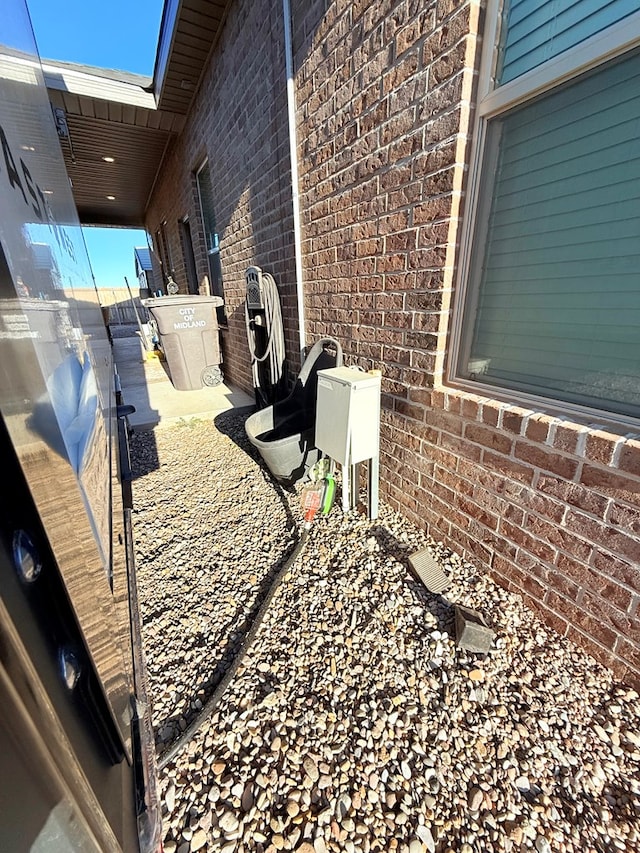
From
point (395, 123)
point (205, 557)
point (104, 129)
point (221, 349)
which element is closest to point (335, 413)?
point (205, 557)

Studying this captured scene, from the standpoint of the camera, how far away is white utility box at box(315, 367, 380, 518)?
72.4 inches

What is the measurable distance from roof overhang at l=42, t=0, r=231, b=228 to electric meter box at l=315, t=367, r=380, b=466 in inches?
161

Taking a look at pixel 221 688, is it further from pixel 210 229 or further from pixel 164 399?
pixel 210 229

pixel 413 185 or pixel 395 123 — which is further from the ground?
pixel 395 123

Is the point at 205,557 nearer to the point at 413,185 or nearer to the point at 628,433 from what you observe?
the point at 628,433

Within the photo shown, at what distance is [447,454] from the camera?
1.80 metres

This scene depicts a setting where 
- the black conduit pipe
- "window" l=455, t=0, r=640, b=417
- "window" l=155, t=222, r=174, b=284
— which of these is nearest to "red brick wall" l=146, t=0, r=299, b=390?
"window" l=455, t=0, r=640, b=417

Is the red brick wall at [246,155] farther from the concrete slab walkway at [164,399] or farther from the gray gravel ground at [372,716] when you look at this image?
the gray gravel ground at [372,716]

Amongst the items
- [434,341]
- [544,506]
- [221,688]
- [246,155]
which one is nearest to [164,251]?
[246,155]

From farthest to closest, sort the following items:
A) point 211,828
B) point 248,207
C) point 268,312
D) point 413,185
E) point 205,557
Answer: point 248,207
point 268,312
point 205,557
point 413,185
point 211,828

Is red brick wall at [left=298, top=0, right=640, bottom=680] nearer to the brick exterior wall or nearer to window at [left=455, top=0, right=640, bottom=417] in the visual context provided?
the brick exterior wall

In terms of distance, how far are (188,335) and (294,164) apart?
272 cm

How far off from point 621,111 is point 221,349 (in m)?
4.90

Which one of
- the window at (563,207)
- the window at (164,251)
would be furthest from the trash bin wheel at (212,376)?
the window at (563,207)
